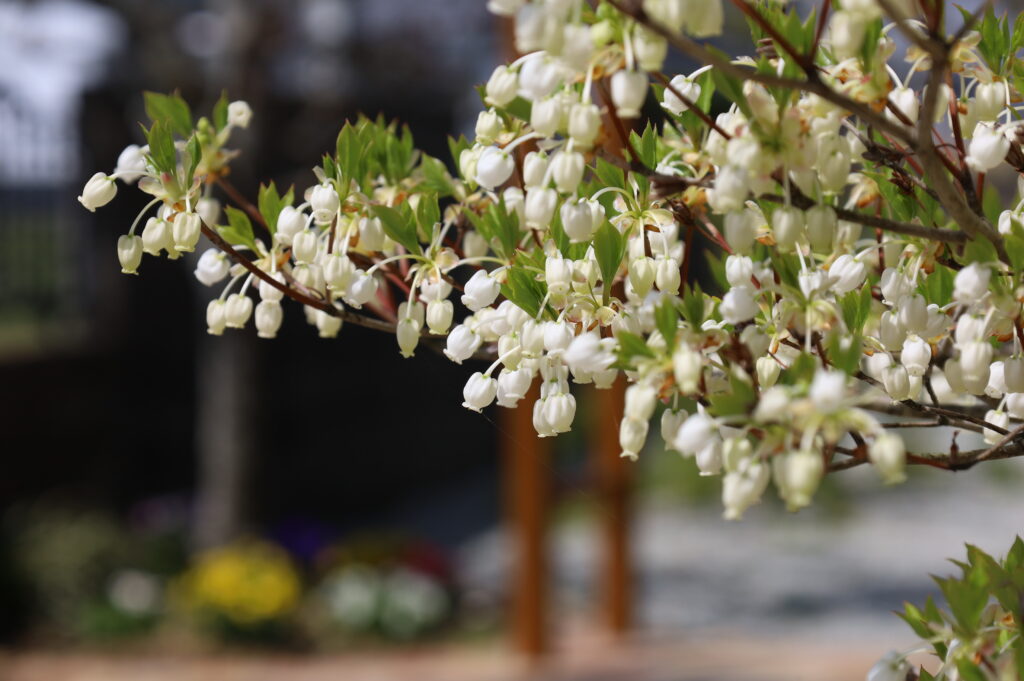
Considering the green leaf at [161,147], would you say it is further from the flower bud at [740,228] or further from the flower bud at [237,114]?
the flower bud at [740,228]

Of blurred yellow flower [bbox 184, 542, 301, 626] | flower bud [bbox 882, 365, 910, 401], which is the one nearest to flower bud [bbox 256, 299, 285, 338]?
flower bud [bbox 882, 365, 910, 401]

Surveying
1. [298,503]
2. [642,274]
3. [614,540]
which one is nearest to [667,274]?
[642,274]

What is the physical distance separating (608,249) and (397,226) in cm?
20

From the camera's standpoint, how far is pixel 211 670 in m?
4.50

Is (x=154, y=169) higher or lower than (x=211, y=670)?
higher

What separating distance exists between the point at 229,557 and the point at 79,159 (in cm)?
223

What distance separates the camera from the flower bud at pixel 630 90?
701mm

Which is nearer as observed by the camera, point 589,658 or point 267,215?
point 267,215

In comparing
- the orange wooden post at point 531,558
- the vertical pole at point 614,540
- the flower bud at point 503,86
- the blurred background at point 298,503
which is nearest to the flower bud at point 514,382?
the flower bud at point 503,86

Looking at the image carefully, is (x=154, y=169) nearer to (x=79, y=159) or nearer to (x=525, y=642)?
(x=525, y=642)

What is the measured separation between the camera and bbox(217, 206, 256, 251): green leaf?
42.5 inches

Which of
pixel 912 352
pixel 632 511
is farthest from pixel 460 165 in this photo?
pixel 632 511

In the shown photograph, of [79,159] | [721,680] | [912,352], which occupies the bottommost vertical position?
[721,680]

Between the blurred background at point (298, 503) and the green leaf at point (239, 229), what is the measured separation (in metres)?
2.93
